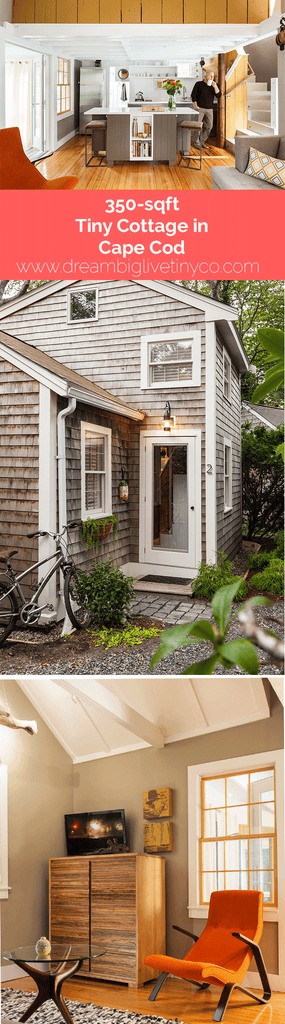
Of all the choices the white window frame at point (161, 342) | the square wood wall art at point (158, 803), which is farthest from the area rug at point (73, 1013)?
the white window frame at point (161, 342)

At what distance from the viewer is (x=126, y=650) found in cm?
225

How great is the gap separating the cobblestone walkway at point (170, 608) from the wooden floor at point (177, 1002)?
1411mm

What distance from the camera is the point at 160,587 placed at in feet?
7.32

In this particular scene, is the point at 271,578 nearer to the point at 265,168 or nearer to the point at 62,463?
the point at 62,463

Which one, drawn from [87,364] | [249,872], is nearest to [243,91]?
[87,364]

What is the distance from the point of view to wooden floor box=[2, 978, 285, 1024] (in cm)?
217

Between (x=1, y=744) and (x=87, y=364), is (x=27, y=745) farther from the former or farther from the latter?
(x=87, y=364)

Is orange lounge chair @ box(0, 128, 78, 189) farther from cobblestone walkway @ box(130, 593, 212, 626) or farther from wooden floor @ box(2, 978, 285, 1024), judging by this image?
wooden floor @ box(2, 978, 285, 1024)

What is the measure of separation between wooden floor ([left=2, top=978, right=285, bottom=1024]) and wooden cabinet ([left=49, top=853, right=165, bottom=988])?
6cm

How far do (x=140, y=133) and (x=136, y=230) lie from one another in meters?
0.33

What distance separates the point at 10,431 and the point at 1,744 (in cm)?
140

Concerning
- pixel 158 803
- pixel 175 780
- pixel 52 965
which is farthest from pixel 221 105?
pixel 52 965

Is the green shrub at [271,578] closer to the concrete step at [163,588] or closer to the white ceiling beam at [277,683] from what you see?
the concrete step at [163,588]

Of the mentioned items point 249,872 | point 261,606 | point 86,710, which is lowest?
point 249,872
